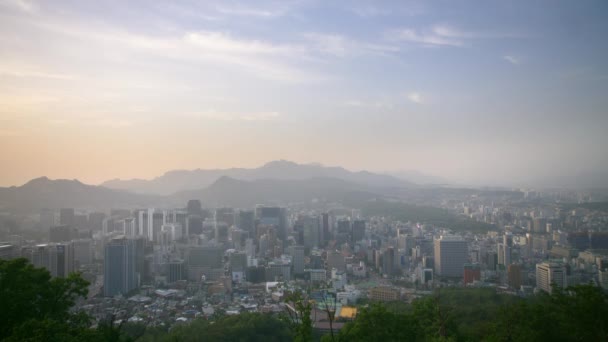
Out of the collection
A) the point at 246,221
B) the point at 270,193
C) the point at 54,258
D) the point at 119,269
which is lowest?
the point at 119,269

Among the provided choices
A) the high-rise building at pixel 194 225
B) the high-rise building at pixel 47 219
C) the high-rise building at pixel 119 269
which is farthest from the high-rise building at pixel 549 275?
the high-rise building at pixel 47 219

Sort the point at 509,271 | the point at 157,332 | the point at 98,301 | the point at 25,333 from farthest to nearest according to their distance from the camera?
the point at 509,271 < the point at 98,301 < the point at 157,332 < the point at 25,333

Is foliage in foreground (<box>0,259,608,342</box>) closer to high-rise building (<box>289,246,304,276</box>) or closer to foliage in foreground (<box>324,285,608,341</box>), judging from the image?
foliage in foreground (<box>324,285,608,341</box>)

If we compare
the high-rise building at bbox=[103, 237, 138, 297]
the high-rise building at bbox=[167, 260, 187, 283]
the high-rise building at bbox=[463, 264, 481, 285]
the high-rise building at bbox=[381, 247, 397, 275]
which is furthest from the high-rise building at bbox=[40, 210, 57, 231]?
the high-rise building at bbox=[463, 264, 481, 285]

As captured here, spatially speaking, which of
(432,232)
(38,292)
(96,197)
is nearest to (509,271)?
(432,232)

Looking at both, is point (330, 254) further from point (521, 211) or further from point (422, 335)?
point (422, 335)

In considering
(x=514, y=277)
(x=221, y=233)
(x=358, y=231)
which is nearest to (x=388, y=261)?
(x=514, y=277)

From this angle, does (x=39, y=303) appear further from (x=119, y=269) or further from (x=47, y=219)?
(x=47, y=219)
